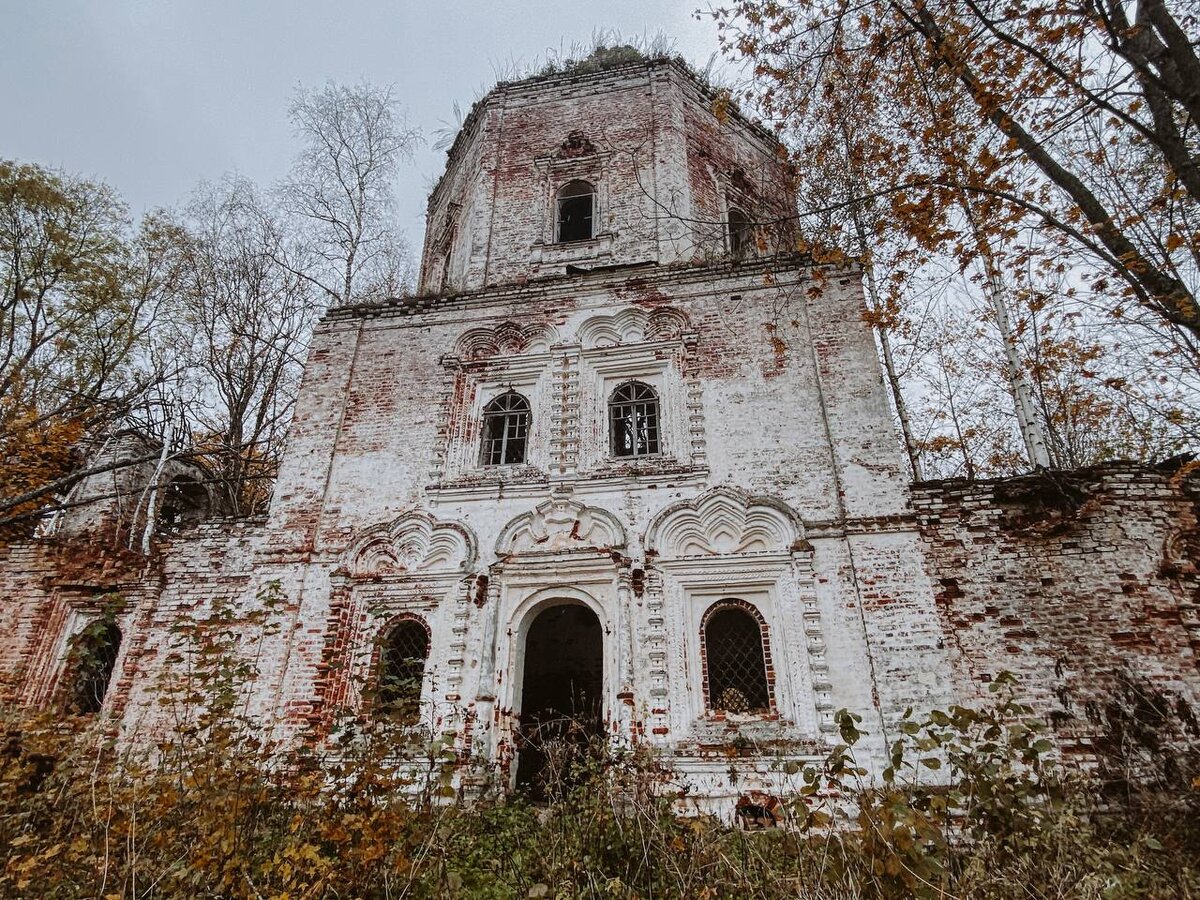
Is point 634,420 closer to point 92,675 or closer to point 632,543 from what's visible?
point 632,543

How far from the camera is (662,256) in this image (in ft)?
36.9

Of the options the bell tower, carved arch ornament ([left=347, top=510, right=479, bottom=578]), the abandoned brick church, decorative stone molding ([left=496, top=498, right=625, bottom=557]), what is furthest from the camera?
the bell tower

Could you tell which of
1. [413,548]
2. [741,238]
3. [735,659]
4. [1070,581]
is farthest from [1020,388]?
[413,548]

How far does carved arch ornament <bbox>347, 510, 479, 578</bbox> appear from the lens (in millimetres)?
9000

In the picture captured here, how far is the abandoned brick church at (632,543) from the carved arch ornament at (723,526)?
0.11 ft

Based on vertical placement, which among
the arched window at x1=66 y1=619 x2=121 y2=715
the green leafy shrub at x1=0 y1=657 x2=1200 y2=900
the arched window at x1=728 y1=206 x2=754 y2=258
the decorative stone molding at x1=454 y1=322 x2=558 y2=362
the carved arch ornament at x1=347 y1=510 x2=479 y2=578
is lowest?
the green leafy shrub at x1=0 y1=657 x2=1200 y2=900

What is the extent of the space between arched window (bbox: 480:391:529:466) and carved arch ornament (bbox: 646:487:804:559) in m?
2.41

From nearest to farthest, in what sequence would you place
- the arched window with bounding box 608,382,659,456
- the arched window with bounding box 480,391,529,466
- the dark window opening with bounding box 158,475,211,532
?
the arched window with bounding box 608,382,659,456, the arched window with bounding box 480,391,529,466, the dark window opening with bounding box 158,475,211,532

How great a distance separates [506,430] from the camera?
1007 cm

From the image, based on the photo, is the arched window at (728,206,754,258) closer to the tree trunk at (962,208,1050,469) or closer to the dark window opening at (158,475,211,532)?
the tree trunk at (962,208,1050,469)

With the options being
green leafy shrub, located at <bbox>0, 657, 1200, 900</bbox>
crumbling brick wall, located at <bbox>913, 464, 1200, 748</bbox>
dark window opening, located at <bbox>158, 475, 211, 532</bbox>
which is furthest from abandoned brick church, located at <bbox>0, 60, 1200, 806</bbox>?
dark window opening, located at <bbox>158, 475, 211, 532</bbox>

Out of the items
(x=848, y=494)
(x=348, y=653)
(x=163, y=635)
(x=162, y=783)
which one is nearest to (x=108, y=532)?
(x=163, y=635)

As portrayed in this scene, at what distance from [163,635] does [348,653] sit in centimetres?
257

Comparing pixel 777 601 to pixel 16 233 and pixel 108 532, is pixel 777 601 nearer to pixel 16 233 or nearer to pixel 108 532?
pixel 108 532
